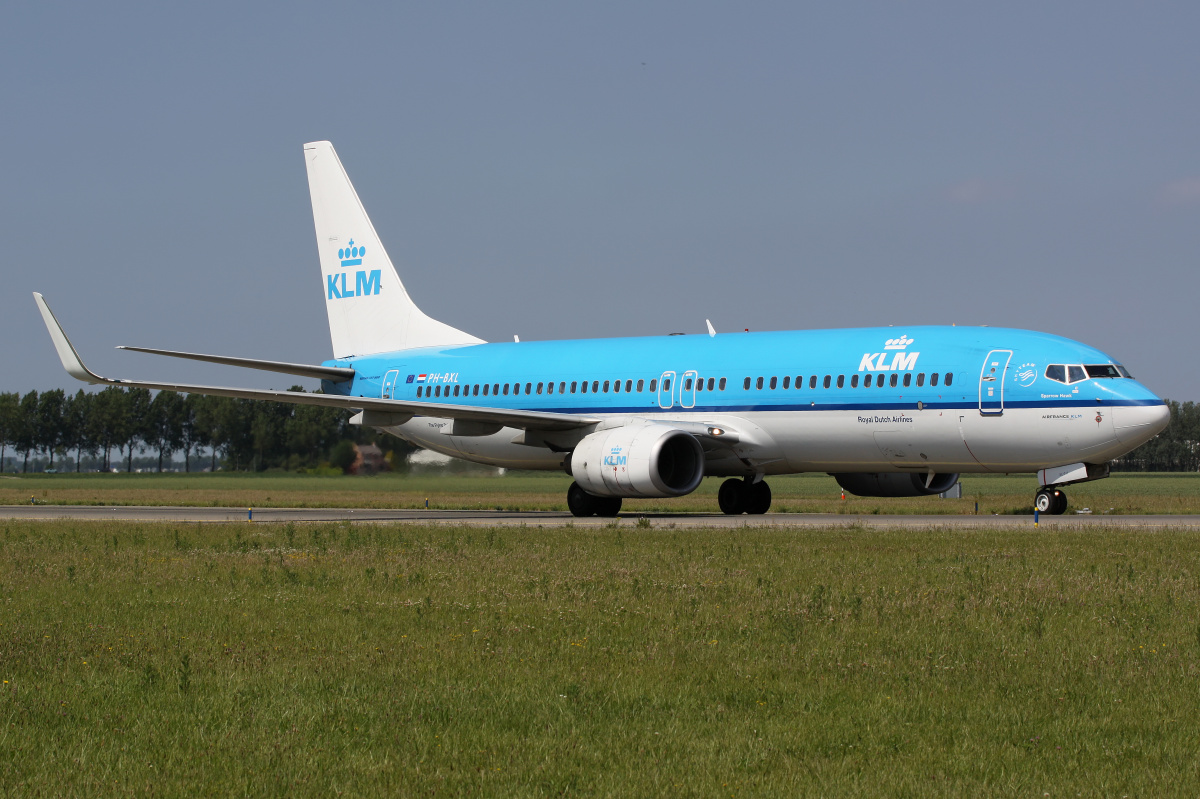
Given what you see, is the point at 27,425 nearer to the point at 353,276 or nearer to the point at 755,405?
the point at 353,276

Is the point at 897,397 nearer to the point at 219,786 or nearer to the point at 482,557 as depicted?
the point at 482,557

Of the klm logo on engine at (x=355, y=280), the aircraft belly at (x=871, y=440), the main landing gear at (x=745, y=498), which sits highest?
the klm logo on engine at (x=355, y=280)

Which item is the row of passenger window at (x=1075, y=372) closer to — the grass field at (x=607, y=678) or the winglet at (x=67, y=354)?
the grass field at (x=607, y=678)

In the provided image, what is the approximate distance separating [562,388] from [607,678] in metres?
22.7

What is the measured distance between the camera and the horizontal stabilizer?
28.4 meters

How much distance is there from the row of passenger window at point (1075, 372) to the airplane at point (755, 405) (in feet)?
0.12

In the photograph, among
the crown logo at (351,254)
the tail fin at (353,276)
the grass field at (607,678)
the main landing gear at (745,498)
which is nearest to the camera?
the grass field at (607,678)

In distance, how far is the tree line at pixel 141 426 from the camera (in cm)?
6016

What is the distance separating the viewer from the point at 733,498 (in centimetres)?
3038

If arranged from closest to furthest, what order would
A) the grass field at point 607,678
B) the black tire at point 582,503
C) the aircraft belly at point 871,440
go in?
the grass field at point 607,678, the aircraft belly at point 871,440, the black tire at point 582,503

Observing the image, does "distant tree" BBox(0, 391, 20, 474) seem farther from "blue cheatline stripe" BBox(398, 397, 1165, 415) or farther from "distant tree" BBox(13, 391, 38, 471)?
"blue cheatline stripe" BBox(398, 397, 1165, 415)

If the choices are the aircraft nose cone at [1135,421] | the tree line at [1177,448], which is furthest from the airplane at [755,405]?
the tree line at [1177,448]

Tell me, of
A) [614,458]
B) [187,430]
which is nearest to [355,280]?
[614,458]

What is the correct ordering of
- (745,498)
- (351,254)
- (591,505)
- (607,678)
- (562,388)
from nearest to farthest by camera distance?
1. (607,678)
2. (591,505)
3. (745,498)
4. (562,388)
5. (351,254)
